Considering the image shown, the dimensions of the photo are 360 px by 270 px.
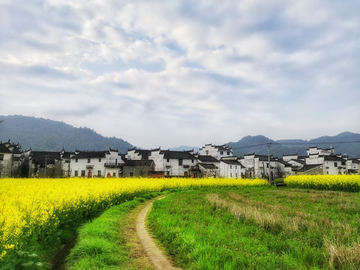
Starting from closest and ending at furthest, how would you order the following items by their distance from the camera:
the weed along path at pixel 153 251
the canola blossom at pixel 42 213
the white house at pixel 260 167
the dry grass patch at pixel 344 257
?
the dry grass patch at pixel 344 257 < the canola blossom at pixel 42 213 < the weed along path at pixel 153 251 < the white house at pixel 260 167

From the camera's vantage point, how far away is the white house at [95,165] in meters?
57.9

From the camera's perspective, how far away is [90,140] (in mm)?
176250

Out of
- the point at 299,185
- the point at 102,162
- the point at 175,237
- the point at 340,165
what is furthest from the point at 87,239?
the point at 340,165

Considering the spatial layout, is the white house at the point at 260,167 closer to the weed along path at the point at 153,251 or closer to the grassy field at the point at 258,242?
the grassy field at the point at 258,242

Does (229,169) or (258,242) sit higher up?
(258,242)

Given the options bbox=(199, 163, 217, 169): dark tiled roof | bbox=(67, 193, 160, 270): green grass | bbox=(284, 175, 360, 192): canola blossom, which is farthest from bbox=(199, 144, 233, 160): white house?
bbox=(67, 193, 160, 270): green grass

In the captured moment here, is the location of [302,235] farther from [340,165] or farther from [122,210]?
[340,165]

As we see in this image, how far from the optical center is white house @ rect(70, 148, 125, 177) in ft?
190

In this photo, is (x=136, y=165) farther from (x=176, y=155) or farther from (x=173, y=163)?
(x=176, y=155)

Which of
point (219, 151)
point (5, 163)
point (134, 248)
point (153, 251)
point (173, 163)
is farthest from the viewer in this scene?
point (219, 151)

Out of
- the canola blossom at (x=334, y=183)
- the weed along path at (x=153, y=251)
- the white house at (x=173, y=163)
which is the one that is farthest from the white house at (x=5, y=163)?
the canola blossom at (x=334, y=183)

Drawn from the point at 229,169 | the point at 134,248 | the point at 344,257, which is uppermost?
the point at 344,257

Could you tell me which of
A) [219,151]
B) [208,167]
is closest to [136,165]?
[208,167]

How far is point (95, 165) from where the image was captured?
58.4 metres
